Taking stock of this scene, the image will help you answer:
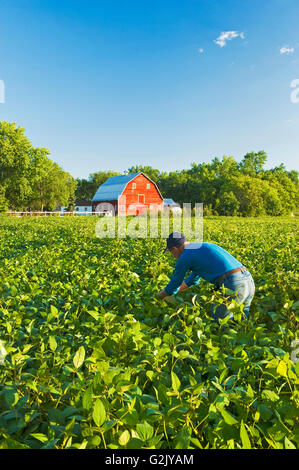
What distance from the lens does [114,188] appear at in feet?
158

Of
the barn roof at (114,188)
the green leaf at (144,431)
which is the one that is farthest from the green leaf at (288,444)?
the barn roof at (114,188)

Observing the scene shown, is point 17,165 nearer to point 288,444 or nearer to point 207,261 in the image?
point 207,261

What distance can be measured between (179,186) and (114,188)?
3516cm

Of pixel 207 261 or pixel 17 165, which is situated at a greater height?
pixel 17 165

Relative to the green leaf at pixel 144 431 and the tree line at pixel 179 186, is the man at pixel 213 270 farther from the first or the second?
the tree line at pixel 179 186

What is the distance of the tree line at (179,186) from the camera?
4850 centimetres

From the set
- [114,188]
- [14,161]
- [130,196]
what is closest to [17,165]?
[14,161]

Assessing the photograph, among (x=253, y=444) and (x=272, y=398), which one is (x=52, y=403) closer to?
(x=253, y=444)

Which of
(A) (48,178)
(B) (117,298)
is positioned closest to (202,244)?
(B) (117,298)

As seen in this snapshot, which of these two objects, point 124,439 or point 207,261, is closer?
point 124,439

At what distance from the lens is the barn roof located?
46.0 meters

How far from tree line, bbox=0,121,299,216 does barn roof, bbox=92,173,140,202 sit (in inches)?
481

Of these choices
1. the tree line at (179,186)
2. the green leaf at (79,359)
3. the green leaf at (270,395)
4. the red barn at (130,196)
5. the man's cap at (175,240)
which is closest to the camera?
the green leaf at (270,395)
